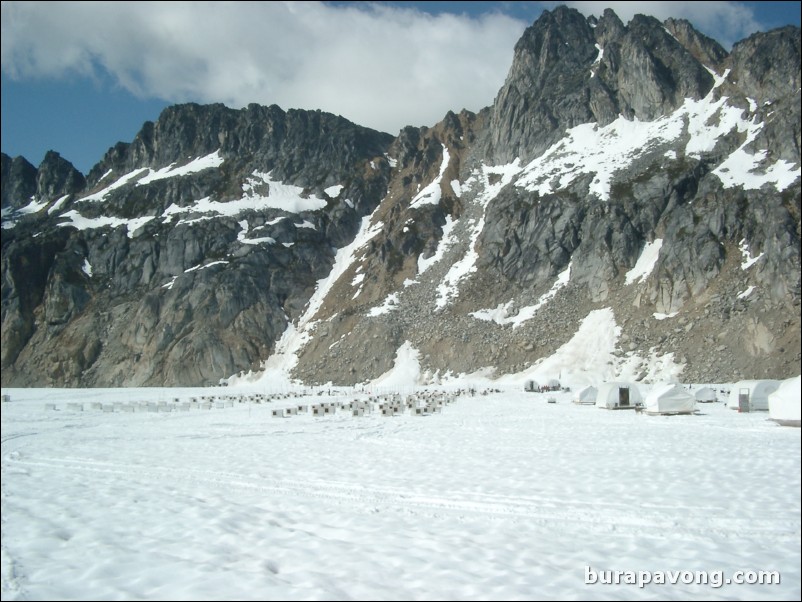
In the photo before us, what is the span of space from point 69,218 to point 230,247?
1832 inches

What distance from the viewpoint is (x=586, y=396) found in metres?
45.6

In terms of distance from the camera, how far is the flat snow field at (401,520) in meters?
7.53

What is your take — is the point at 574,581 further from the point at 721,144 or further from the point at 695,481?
the point at 721,144

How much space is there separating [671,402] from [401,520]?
27380mm

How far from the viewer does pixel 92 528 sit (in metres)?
9.53

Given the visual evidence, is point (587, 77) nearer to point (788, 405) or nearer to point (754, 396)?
point (754, 396)

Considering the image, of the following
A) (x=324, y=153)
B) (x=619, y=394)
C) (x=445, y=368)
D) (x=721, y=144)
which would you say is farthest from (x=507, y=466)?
(x=324, y=153)

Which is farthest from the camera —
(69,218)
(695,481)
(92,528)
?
(69,218)

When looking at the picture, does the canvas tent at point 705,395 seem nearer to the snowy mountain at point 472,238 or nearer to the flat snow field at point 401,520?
the snowy mountain at point 472,238

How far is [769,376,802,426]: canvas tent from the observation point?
79.3 ft

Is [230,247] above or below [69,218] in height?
below

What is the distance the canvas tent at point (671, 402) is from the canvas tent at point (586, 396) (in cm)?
1113

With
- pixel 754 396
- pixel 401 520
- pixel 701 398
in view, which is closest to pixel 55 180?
pixel 701 398

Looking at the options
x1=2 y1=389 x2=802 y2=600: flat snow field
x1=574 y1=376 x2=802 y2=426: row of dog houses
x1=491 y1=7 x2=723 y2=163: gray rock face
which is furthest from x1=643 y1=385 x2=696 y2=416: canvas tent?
x1=491 y1=7 x2=723 y2=163: gray rock face
